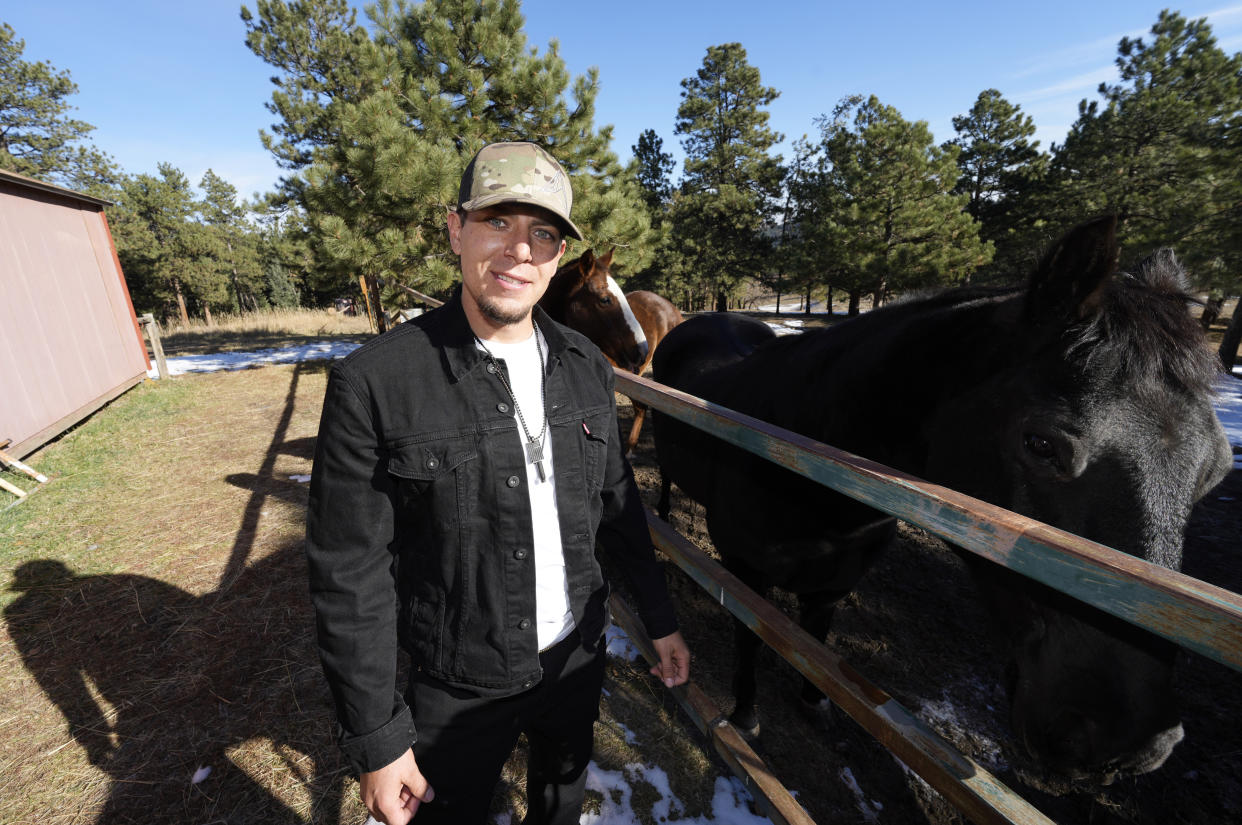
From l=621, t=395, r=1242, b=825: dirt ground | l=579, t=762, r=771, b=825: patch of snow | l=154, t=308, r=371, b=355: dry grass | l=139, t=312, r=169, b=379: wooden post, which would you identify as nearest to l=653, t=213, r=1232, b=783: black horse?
l=621, t=395, r=1242, b=825: dirt ground

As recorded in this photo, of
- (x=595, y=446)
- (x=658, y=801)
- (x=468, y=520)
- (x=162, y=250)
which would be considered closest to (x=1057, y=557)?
(x=595, y=446)

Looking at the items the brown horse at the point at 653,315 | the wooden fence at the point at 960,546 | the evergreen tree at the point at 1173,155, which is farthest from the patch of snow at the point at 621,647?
the evergreen tree at the point at 1173,155

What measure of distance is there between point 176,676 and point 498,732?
8.85 feet

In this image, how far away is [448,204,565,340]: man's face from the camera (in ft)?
4.11

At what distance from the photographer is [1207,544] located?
163 inches

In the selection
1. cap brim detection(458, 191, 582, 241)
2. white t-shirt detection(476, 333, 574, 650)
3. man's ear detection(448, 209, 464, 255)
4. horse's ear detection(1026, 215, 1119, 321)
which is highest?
cap brim detection(458, 191, 582, 241)

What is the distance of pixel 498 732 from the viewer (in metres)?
1.32

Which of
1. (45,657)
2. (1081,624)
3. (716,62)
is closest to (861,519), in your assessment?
(1081,624)

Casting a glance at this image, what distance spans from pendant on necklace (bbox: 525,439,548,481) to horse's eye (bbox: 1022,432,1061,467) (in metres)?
1.25

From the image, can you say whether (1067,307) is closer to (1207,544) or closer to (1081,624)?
(1081,624)

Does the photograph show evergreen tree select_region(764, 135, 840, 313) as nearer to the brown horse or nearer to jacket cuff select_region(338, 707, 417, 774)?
the brown horse

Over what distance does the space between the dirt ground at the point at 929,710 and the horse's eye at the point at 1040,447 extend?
1.63m

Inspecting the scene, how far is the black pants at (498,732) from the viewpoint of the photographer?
1262 millimetres

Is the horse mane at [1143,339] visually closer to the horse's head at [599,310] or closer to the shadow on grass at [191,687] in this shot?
the shadow on grass at [191,687]
